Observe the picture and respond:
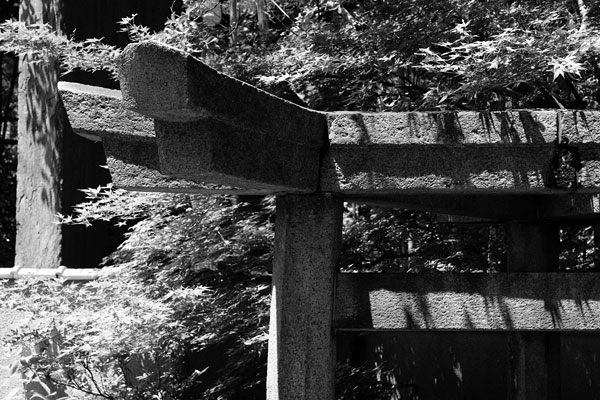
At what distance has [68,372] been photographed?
5.71 metres

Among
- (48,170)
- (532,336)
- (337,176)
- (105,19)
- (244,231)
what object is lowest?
(532,336)

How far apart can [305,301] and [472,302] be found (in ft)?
2.12

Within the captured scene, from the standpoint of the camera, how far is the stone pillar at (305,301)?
3689mm

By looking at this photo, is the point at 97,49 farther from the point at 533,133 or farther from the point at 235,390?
the point at 533,133

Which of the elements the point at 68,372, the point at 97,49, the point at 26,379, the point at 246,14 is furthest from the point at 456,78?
the point at 26,379

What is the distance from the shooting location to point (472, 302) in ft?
12.3

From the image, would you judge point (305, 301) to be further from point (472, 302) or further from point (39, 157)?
point (39, 157)

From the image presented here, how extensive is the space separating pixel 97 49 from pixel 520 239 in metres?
2.97

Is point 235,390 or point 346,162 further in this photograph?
point 235,390

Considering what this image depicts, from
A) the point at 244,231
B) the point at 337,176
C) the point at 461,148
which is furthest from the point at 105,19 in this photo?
the point at 461,148

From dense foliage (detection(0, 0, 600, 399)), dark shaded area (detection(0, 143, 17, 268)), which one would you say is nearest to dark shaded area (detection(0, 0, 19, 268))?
dark shaded area (detection(0, 143, 17, 268))

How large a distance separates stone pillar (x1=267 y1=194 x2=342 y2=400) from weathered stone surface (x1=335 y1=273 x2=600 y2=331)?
0.10 metres

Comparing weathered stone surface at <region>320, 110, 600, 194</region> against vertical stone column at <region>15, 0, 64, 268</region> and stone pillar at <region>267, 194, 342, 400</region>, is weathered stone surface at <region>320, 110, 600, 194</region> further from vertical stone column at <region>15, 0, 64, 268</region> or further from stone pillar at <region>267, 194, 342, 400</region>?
vertical stone column at <region>15, 0, 64, 268</region>

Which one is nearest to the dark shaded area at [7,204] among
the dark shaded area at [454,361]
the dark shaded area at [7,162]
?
the dark shaded area at [7,162]
